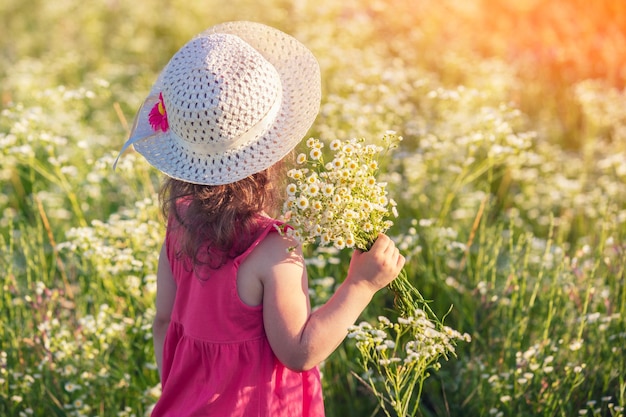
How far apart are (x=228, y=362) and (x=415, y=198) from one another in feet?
6.60

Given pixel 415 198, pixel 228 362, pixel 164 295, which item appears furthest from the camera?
pixel 415 198

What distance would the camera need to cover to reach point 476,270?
3.29 metres

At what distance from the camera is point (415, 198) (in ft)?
12.6

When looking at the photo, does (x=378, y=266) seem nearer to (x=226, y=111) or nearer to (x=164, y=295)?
(x=226, y=111)

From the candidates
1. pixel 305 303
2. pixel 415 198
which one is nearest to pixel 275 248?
pixel 305 303

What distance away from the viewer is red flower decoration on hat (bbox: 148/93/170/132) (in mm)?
2100

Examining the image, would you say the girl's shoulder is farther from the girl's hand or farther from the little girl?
the girl's hand

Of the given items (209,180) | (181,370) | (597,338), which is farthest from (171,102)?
(597,338)

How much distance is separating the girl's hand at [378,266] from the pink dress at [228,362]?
0.24m

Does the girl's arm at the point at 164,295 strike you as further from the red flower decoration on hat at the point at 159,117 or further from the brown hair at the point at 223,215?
the red flower decoration on hat at the point at 159,117

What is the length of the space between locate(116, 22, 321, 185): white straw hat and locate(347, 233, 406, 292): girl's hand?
1.04 feet

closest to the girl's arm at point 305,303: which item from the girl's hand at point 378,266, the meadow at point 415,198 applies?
the girl's hand at point 378,266

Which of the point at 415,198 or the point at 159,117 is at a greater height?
the point at 159,117

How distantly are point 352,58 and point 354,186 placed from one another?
324 centimetres
